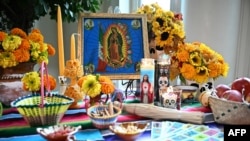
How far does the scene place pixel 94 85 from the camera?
0.93 m

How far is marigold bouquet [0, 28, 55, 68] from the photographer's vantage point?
0.97m

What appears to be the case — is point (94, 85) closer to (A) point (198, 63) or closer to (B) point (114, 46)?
(B) point (114, 46)

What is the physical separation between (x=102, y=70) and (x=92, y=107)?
300mm

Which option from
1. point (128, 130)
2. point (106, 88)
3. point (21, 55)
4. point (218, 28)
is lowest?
point (128, 130)

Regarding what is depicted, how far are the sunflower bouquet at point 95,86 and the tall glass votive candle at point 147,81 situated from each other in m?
0.15

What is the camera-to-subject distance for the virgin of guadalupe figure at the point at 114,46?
3.91ft

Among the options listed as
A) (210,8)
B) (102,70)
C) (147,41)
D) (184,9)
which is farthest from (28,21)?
(210,8)

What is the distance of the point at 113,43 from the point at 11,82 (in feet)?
1.44

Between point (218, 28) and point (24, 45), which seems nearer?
point (24, 45)

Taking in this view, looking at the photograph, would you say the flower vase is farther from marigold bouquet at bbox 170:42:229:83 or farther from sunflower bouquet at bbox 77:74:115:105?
marigold bouquet at bbox 170:42:229:83

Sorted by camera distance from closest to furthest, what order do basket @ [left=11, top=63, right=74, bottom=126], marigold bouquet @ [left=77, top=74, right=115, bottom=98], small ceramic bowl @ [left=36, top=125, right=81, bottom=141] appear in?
1. small ceramic bowl @ [left=36, top=125, right=81, bottom=141]
2. basket @ [left=11, top=63, right=74, bottom=126]
3. marigold bouquet @ [left=77, top=74, right=115, bottom=98]

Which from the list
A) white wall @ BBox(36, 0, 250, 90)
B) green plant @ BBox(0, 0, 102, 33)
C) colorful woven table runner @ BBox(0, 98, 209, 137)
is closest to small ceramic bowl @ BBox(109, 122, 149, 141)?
colorful woven table runner @ BBox(0, 98, 209, 137)

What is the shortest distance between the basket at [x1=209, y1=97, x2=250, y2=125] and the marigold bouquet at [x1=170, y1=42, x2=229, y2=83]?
0.22 metres

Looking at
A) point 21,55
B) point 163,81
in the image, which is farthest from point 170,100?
point 21,55
